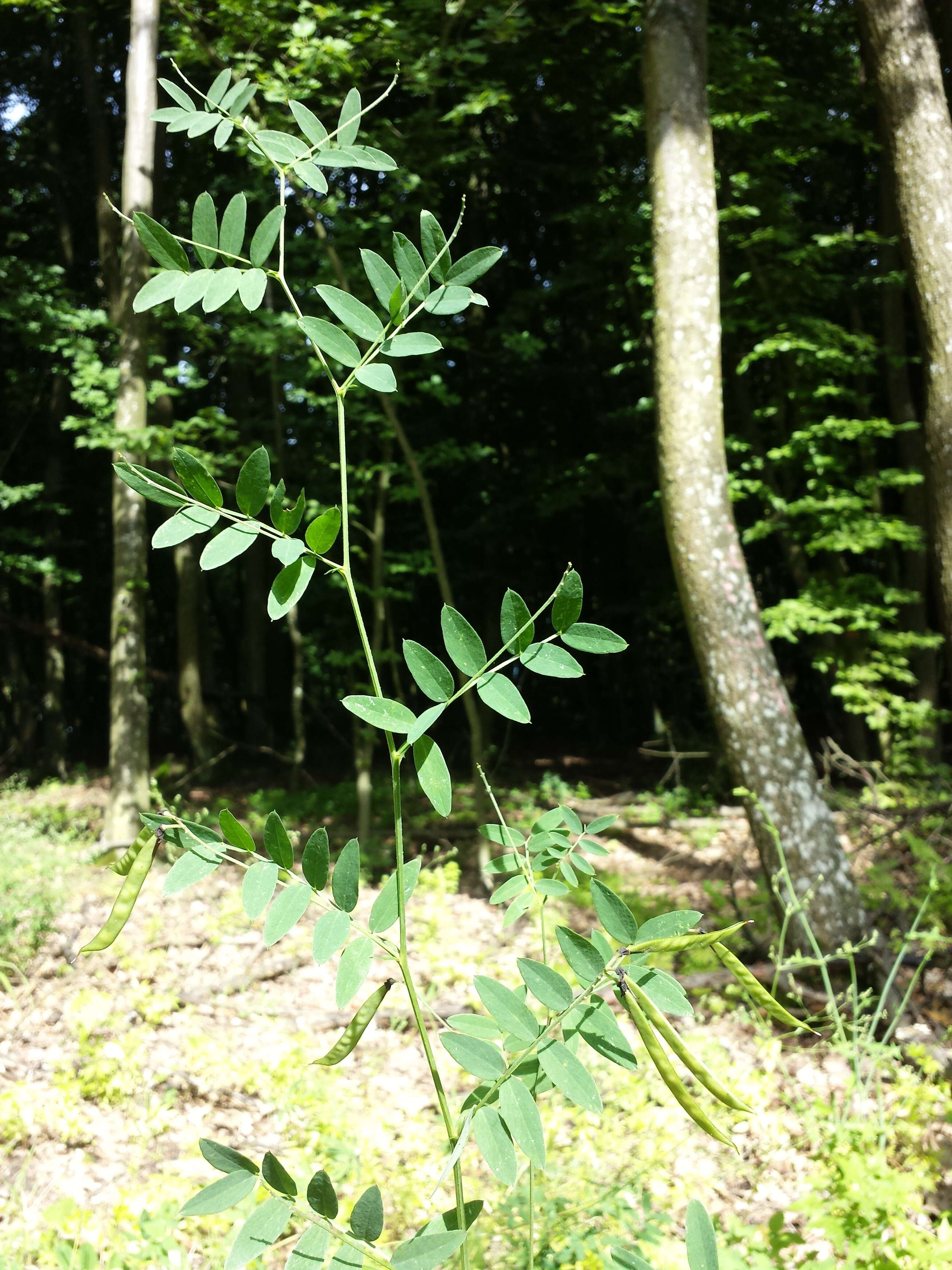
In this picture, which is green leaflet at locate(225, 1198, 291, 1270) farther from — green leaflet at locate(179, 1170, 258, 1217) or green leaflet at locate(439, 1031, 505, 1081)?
green leaflet at locate(439, 1031, 505, 1081)

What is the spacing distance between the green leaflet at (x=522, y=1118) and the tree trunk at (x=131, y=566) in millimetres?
5295

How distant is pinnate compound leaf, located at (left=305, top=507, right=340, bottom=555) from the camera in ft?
2.59

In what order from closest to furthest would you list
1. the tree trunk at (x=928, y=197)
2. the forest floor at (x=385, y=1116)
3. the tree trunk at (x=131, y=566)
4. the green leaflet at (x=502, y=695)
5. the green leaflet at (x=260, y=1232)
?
the green leaflet at (x=260, y=1232), the green leaflet at (x=502, y=695), the forest floor at (x=385, y=1116), the tree trunk at (x=928, y=197), the tree trunk at (x=131, y=566)

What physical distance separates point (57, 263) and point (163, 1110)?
10138mm

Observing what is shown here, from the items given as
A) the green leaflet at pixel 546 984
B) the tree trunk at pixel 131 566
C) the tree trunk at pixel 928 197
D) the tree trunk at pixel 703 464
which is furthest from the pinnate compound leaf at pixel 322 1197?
the tree trunk at pixel 131 566

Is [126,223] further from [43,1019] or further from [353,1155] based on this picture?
[353,1155]

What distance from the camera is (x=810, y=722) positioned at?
31.0 feet

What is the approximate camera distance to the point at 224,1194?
766mm

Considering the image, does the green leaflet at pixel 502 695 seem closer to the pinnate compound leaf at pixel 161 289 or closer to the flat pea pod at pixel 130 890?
the flat pea pod at pixel 130 890

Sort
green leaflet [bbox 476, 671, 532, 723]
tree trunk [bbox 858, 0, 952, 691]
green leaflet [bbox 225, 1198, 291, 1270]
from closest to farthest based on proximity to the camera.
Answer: green leaflet [bbox 225, 1198, 291, 1270]
green leaflet [bbox 476, 671, 532, 723]
tree trunk [bbox 858, 0, 952, 691]

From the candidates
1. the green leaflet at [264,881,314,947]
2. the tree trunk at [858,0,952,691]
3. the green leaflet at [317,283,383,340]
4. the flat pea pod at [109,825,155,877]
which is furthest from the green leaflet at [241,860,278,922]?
the tree trunk at [858,0,952,691]

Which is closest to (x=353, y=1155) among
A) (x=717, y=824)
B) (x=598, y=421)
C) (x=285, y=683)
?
(x=717, y=824)

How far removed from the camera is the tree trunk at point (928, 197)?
3672 mm

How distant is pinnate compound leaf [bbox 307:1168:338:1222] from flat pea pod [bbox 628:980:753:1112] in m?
0.32
